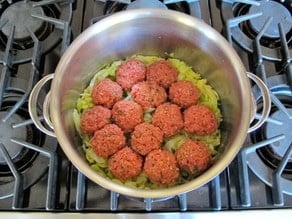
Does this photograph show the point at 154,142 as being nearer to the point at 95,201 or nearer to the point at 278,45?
the point at 95,201

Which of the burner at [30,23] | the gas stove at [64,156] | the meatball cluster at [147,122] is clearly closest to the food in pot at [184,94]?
the meatball cluster at [147,122]

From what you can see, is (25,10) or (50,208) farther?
(25,10)

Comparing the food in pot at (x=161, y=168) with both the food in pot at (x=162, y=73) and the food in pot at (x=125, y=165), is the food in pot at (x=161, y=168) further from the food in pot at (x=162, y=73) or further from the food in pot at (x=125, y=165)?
the food in pot at (x=162, y=73)

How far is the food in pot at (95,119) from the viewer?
70 centimetres

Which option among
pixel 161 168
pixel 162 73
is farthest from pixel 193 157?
pixel 162 73

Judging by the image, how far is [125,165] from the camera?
66 cm

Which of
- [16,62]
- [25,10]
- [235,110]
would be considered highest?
[25,10]

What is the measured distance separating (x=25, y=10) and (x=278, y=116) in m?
0.47

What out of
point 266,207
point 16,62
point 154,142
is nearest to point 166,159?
point 154,142

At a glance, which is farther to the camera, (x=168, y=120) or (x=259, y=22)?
(x=259, y=22)

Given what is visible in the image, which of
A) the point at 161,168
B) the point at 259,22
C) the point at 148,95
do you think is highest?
the point at 259,22

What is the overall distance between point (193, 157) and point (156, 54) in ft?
0.69

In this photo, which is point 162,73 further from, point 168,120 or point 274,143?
point 274,143

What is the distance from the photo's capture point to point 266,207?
2.21 feet
